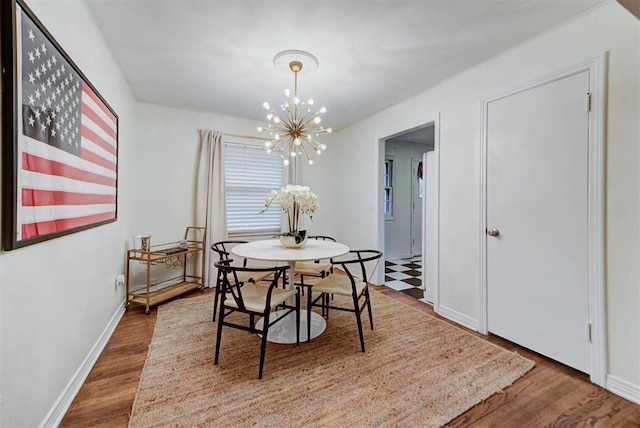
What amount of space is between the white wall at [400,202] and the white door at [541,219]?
3.01 meters

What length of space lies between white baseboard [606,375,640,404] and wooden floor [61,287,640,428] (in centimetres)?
4

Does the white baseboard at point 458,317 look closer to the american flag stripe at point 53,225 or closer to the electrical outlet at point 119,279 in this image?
the american flag stripe at point 53,225

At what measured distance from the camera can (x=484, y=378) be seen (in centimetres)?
175

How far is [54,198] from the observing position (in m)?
1.32

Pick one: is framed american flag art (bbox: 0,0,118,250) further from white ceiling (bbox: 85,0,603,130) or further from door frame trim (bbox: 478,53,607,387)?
door frame trim (bbox: 478,53,607,387)

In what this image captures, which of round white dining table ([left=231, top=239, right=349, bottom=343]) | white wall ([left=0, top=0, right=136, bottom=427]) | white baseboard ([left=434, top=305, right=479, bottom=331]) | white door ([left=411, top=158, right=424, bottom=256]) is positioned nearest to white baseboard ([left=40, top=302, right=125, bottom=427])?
white wall ([left=0, top=0, right=136, bottom=427])

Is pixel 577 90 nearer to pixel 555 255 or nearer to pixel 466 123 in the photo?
pixel 466 123

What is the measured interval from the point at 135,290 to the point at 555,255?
13.6ft

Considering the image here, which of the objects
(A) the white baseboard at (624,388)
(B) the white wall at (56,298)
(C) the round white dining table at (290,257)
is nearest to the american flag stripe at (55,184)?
(B) the white wall at (56,298)

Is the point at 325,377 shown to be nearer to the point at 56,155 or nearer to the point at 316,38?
the point at 56,155

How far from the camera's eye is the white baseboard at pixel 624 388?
1549mm

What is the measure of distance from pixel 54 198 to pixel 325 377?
6.02ft

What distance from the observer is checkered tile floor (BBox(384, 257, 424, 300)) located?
357 centimetres

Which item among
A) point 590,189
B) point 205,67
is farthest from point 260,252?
point 590,189
